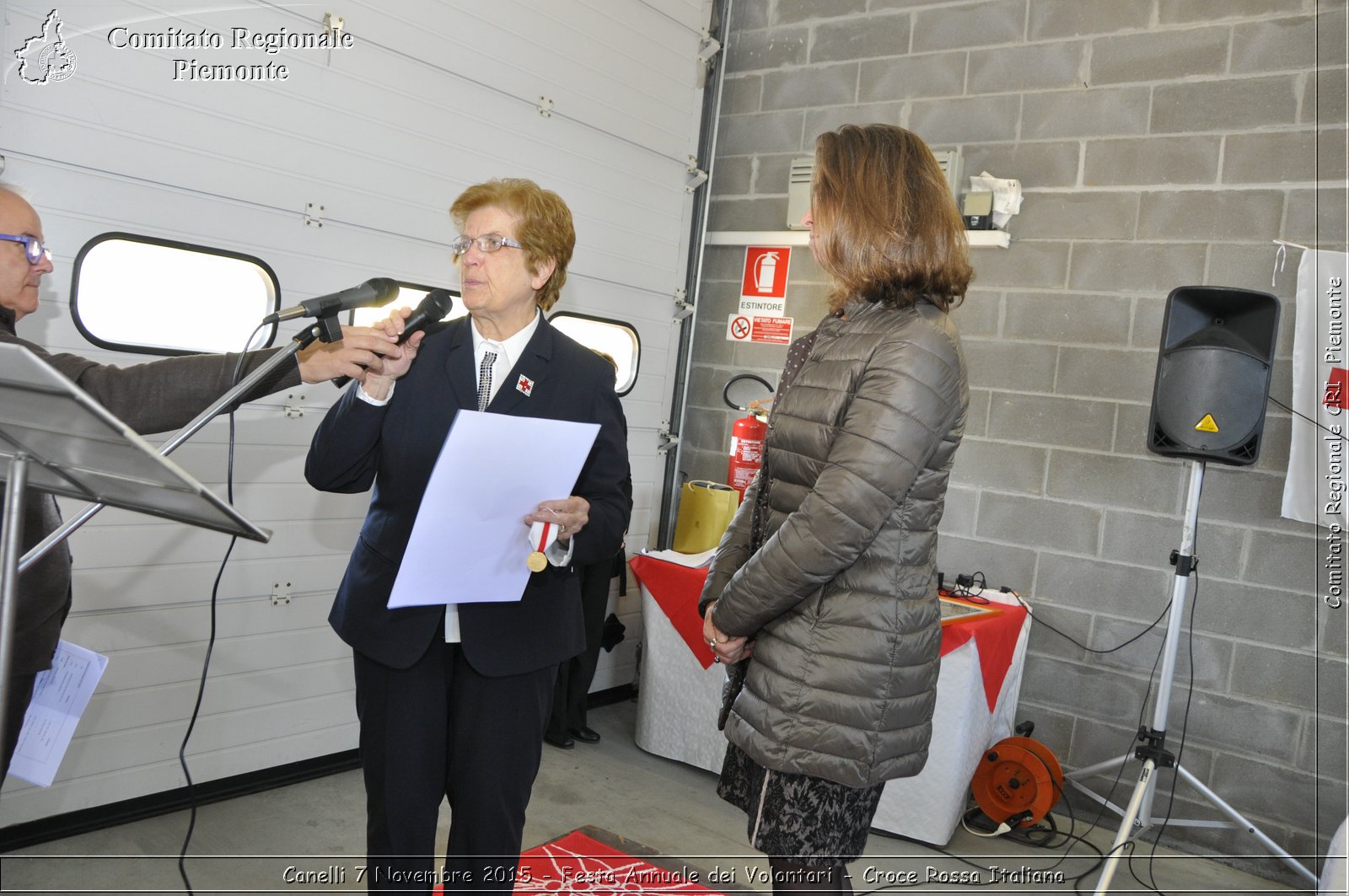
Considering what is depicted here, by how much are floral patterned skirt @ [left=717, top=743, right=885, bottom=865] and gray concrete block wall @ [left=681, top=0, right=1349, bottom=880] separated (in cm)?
245

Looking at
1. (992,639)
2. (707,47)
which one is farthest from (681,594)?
(707,47)

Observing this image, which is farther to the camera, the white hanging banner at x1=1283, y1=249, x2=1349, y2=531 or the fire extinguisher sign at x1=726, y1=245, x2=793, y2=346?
the fire extinguisher sign at x1=726, y1=245, x2=793, y2=346

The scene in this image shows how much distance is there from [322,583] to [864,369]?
2.38 metres

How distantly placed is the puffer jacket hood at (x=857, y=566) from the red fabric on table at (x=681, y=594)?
74.8 inches

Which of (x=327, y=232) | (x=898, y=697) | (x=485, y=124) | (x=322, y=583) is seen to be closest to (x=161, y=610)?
(x=322, y=583)

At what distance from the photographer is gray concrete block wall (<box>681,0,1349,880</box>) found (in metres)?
3.56

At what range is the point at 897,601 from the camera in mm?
1781

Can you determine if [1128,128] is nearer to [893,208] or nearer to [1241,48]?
[1241,48]

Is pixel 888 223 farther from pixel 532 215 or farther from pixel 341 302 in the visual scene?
pixel 341 302

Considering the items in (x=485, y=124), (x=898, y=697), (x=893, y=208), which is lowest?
(x=898, y=697)

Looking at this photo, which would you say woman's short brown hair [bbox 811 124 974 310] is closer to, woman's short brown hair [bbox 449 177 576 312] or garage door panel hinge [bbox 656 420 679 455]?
woman's short brown hair [bbox 449 177 576 312]

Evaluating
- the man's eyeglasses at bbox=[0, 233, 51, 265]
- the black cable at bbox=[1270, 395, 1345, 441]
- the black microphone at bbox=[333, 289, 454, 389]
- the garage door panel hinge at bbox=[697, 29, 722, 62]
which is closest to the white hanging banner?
the black cable at bbox=[1270, 395, 1345, 441]

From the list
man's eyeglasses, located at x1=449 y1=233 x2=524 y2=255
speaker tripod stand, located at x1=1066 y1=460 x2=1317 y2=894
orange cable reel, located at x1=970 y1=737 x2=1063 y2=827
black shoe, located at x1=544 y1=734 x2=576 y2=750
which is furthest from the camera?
black shoe, located at x1=544 y1=734 x2=576 y2=750

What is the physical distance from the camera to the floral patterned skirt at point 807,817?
5.90 ft
